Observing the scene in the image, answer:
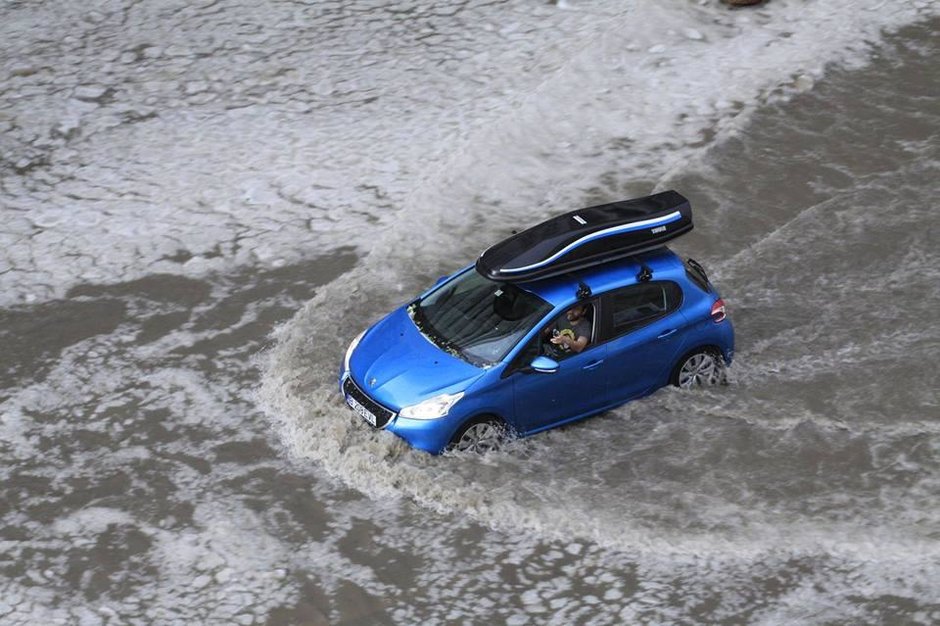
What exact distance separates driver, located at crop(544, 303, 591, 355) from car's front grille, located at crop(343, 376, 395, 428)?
62.9 inches

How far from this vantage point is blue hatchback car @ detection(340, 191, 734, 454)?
35.8 ft

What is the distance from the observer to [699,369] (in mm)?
12094

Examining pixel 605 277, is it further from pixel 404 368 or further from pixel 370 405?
pixel 370 405

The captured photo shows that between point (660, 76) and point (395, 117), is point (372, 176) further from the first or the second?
point (660, 76)

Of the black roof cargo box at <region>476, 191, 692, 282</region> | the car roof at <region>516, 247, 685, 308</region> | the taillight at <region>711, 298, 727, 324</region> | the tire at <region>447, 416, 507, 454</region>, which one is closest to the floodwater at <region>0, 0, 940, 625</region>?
the tire at <region>447, 416, 507, 454</region>

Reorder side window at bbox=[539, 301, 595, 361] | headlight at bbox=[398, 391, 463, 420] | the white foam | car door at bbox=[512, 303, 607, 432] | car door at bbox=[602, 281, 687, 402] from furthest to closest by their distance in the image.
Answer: car door at bbox=[602, 281, 687, 402] < side window at bbox=[539, 301, 595, 361] < car door at bbox=[512, 303, 607, 432] < headlight at bbox=[398, 391, 463, 420] < the white foam

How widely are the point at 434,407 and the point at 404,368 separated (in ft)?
1.82

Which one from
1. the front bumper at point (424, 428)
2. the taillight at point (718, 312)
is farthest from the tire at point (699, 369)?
the front bumper at point (424, 428)

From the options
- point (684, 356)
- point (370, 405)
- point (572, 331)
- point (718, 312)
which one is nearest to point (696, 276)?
point (718, 312)

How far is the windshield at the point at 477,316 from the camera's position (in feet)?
36.6

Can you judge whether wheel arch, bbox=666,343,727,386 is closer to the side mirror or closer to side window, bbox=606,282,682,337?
side window, bbox=606,282,682,337

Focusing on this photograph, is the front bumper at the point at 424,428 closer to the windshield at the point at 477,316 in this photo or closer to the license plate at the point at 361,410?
the license plate at the point at 361,410

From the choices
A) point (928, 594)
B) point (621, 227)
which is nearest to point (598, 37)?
point (621, 227)

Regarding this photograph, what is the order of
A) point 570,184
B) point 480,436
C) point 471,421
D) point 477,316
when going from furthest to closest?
point 570,184, point 477,316, point 480,436, point 471,421
